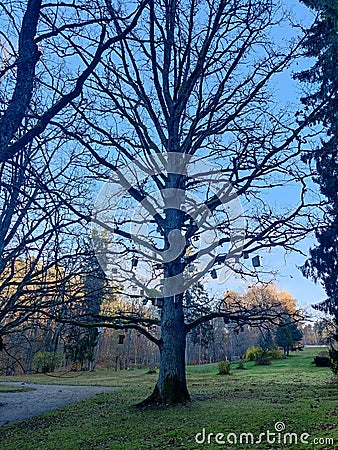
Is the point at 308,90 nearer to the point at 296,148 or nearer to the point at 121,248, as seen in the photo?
the point at 296,148

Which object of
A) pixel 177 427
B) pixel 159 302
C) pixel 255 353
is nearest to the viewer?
pixel 177 427

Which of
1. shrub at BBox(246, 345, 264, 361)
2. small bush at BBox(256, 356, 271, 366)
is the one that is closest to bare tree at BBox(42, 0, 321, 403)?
small bush at BBox(256, 356, 271, 366)

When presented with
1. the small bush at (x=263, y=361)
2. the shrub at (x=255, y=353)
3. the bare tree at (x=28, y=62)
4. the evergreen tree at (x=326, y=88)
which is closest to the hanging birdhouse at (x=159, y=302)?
the evergreen tree at (x=326, y=88)

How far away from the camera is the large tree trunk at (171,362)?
7.66 metres

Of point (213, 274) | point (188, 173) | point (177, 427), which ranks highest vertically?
point (188, 173)

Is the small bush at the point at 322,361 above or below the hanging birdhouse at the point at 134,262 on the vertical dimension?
below

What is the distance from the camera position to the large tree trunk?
766 cm

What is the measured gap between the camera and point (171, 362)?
7.81m

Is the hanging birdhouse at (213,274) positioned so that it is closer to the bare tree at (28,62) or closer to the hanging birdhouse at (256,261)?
the hanging birdhouse at (256,261)

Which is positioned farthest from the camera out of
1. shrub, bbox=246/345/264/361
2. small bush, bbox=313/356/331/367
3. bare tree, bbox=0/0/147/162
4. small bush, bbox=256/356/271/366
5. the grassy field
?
shrub, bbox=246/345/264/361

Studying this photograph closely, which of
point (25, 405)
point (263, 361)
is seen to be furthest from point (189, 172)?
point (263, 361)

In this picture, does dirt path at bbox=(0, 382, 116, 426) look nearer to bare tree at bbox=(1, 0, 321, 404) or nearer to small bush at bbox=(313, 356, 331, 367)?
bare tree at bbox=(1, 0, 321, 404)

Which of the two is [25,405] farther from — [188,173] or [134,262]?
[188,173]

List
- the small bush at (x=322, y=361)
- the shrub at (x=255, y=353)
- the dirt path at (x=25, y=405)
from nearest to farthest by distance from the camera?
the dirt path at (x=25, y=405)
the small bush at (x=322, y=361)
the shrub at (x=255, y=353)
